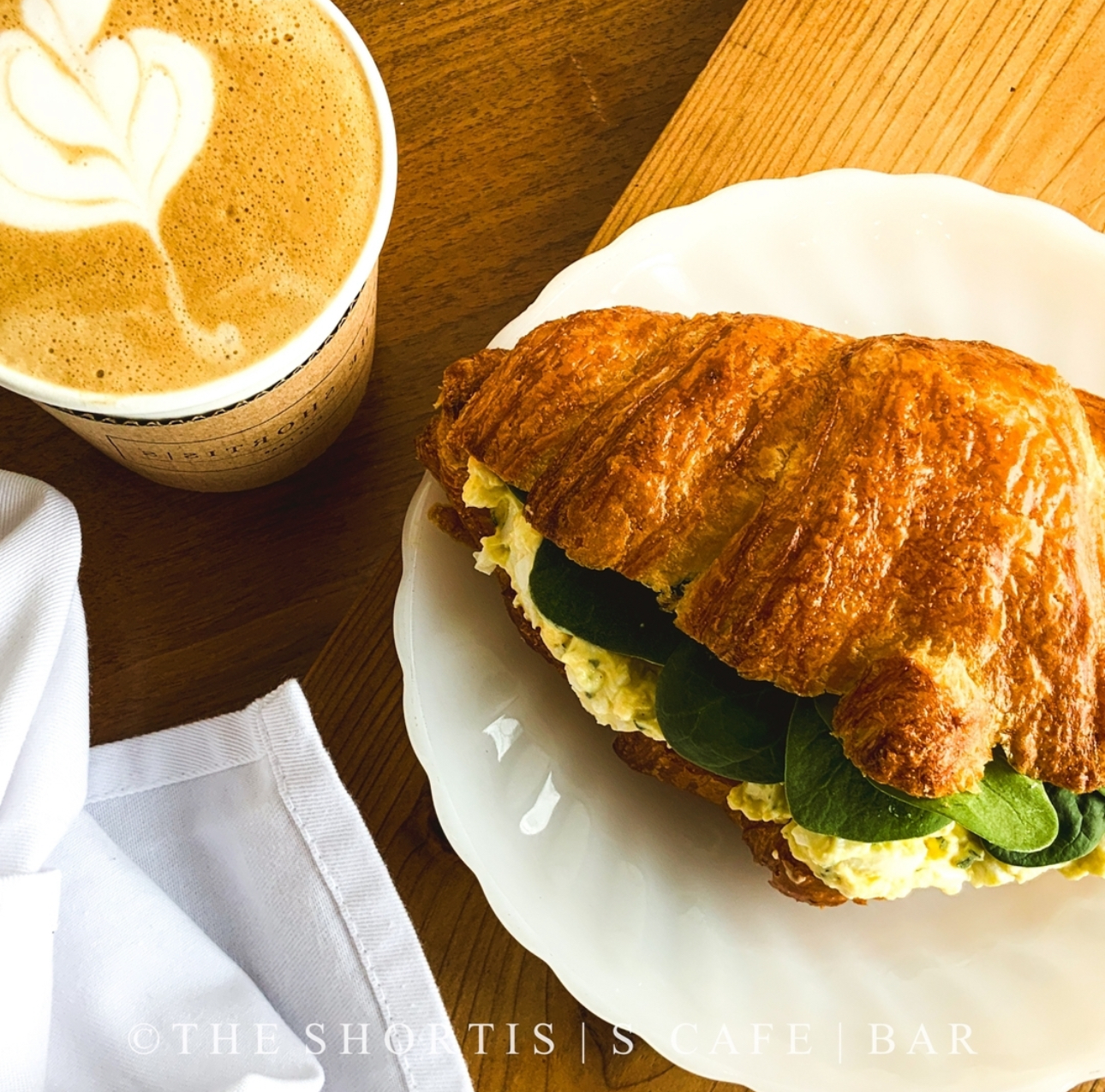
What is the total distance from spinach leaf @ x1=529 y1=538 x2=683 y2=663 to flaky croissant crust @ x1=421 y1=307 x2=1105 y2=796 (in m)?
0.09

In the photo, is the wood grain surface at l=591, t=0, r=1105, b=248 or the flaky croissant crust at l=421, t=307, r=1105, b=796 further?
the wood grain surface at l=591, t=0, r=1105, b=248

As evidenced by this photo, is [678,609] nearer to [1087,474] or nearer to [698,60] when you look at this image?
[1087,474]

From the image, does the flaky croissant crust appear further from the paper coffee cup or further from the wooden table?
the wooden table

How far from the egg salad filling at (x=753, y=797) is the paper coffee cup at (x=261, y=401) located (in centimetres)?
21

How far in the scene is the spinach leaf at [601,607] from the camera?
115 centimetres

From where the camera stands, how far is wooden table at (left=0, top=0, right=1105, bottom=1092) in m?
1.40

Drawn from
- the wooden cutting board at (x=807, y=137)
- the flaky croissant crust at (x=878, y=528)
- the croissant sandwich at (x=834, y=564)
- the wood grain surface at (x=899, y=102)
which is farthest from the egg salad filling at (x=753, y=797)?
the wood grain surface at (x=899, y=102)

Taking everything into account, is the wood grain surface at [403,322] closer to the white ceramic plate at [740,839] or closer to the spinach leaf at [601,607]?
the white ceramic plate at [740,839]

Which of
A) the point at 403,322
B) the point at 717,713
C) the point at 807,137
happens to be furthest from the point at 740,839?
the point at 807,137

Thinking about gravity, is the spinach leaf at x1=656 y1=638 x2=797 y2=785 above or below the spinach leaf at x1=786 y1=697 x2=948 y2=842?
below

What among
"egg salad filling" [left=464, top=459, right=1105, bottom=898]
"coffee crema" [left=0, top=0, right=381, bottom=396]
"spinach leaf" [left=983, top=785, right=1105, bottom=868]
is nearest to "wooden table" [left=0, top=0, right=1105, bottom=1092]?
"egg salad filling" [left=464, top=459, right=1105, bottom=898]

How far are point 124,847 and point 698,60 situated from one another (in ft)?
4.36

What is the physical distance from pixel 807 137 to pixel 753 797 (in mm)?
874

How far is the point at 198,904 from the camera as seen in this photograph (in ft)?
4.56
